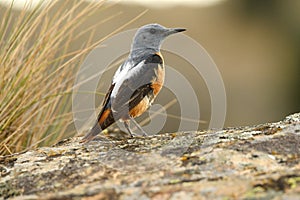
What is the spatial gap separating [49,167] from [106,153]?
34 centimetres

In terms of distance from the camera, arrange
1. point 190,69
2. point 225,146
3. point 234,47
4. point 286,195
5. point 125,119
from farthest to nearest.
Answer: point 234,47
point 190,69
point 125,119
point 225,146
point 286,195

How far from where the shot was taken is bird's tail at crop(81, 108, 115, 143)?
3803 mm

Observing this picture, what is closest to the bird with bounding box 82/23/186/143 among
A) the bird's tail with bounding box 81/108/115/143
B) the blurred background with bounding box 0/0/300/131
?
the bird's tail with bounding box 81/108/115/143

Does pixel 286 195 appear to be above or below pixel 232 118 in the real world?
above

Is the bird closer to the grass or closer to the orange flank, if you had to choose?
the orange flank

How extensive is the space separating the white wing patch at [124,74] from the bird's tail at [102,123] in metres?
0.13

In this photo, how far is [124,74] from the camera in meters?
4.24

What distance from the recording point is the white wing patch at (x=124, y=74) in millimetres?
4137

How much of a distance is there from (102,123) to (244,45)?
11.6 meters

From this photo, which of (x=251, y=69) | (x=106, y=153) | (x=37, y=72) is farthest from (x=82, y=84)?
(x=251, y=69)

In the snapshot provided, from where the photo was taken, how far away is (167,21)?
1547 cm

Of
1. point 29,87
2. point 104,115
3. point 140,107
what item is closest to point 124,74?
point 140,107

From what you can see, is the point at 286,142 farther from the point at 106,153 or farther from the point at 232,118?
the point at 232,118

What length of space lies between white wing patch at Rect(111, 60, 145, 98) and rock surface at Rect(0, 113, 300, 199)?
481 mm
